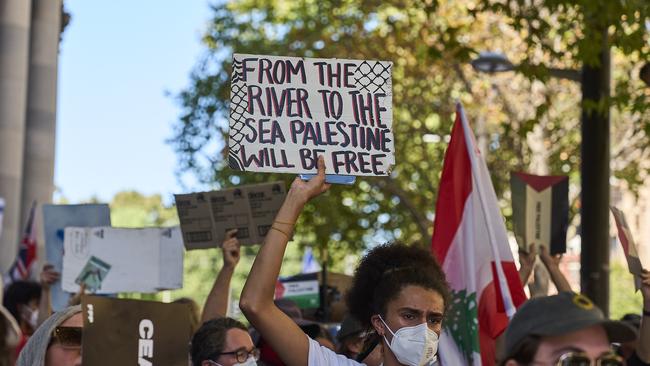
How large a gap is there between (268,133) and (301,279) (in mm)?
6296

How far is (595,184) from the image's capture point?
11047mm

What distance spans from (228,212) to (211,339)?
3.03 metres

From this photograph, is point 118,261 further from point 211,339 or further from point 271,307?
point 271,307

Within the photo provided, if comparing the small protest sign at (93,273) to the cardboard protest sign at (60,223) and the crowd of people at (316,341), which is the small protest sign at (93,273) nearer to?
the cardboard protest sign at (60,223)

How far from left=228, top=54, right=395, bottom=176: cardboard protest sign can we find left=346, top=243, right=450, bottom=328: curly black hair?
0.36 m

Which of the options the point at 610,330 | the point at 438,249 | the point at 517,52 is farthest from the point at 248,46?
the point at 610,330

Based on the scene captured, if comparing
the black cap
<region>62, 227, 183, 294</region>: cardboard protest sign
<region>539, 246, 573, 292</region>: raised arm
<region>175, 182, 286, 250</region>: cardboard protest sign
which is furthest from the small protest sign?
the black cap

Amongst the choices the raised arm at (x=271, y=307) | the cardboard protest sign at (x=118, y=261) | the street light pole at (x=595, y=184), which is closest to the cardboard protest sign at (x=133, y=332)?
the raised arm at (x=271, y=307)

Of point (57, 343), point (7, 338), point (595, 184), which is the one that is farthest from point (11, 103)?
point (7, 338)

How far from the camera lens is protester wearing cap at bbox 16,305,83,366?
218 inches

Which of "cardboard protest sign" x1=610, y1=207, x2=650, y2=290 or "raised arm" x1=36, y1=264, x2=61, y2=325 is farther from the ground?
"cardboard protest sign" x1=610, y1=207, x2=650, y2=290

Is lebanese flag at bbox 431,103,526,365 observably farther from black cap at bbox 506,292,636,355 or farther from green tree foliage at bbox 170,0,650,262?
green tree foliage at bbox 170,0,650,262

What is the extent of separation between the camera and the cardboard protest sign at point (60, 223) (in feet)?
32.3

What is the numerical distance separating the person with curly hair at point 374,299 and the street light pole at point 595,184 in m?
5.20
